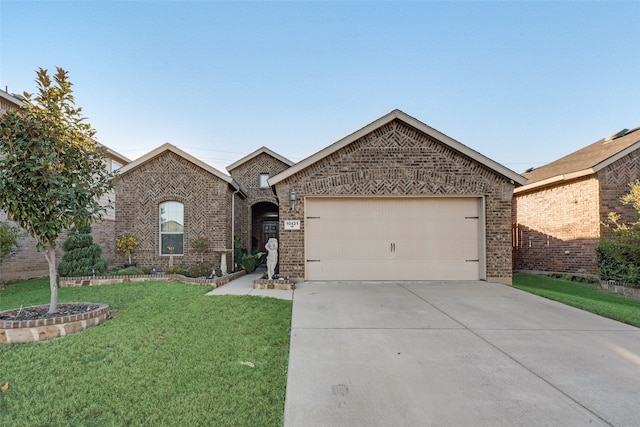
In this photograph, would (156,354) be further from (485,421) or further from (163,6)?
(163,6)

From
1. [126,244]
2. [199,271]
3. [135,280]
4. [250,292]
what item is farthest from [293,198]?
[126,244]

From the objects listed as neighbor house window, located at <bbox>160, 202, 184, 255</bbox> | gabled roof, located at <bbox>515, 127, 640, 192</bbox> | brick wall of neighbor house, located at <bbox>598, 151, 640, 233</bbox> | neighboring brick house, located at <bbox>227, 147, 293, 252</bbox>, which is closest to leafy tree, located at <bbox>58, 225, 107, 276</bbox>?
neighbor house window, located at <bbox>160, 202, 184, 255</bbox>

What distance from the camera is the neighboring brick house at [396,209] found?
8797mm

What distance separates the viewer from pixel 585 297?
7715mm

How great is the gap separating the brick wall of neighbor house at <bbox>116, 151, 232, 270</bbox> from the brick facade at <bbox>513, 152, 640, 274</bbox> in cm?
1162

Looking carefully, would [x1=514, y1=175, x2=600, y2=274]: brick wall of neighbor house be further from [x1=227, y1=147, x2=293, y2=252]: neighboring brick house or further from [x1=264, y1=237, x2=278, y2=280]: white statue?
[x1=227, y1=147, x2=293, y2=252]: neighboring brick house

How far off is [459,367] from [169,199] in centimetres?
1041

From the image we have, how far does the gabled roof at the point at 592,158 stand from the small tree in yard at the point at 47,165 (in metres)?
13.0

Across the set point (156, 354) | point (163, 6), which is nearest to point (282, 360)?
point (156, 354)

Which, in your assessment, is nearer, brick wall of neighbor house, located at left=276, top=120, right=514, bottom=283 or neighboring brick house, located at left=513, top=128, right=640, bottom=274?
brick wall of neighbor house, located at left=276, top=120, right=514, bottom=283

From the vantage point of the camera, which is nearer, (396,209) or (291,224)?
(291,224)

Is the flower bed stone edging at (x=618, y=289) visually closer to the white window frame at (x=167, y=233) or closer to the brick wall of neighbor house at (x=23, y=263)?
the white window frame at (x=167, y=233)

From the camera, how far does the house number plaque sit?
8.80 metres

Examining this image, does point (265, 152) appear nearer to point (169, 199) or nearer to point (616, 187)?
point (169, 199)
